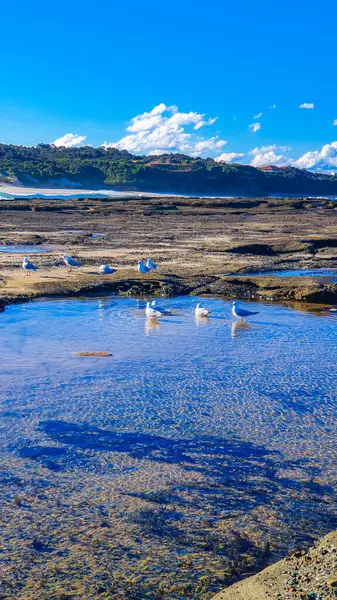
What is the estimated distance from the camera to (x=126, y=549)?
4680 mm

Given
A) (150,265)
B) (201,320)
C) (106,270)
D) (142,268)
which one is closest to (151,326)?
(201,320)

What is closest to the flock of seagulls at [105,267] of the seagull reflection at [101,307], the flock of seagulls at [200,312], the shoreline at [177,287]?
the shoreline at [177,287]

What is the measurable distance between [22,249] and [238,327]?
11.5 metres

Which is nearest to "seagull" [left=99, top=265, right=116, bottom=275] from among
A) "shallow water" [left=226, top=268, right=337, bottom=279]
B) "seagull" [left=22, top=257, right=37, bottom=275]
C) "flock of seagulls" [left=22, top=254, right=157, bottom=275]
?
"flock of seagulls" [left=22, top=254, right=157, bottom=275]

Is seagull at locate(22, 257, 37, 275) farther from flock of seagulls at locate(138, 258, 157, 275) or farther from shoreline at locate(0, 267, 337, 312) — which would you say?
flock of seagulls at locate(138, 258, 157, 275)

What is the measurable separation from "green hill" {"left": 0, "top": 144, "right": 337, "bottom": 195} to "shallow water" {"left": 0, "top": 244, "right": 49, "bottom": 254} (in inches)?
1921

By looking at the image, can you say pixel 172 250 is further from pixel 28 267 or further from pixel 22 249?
pixel 28 267

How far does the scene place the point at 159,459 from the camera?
613cm

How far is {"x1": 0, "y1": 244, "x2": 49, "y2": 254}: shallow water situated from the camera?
20422mm

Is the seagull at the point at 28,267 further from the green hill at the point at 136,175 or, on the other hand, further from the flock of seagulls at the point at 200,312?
the green hill at the point at 136,175

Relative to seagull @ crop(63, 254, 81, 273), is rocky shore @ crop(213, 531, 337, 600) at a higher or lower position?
lower

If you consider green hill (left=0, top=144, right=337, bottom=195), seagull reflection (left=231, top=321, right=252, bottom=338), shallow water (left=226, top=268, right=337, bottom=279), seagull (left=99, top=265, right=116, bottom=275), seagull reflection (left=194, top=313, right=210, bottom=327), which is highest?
green hill (left=0, top=144, right=337, bottom=195)

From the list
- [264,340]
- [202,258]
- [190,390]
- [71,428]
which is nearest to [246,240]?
[202,258]

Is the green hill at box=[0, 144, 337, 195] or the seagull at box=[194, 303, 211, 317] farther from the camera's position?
the green hill at box=[0, 144, 337, 195]
